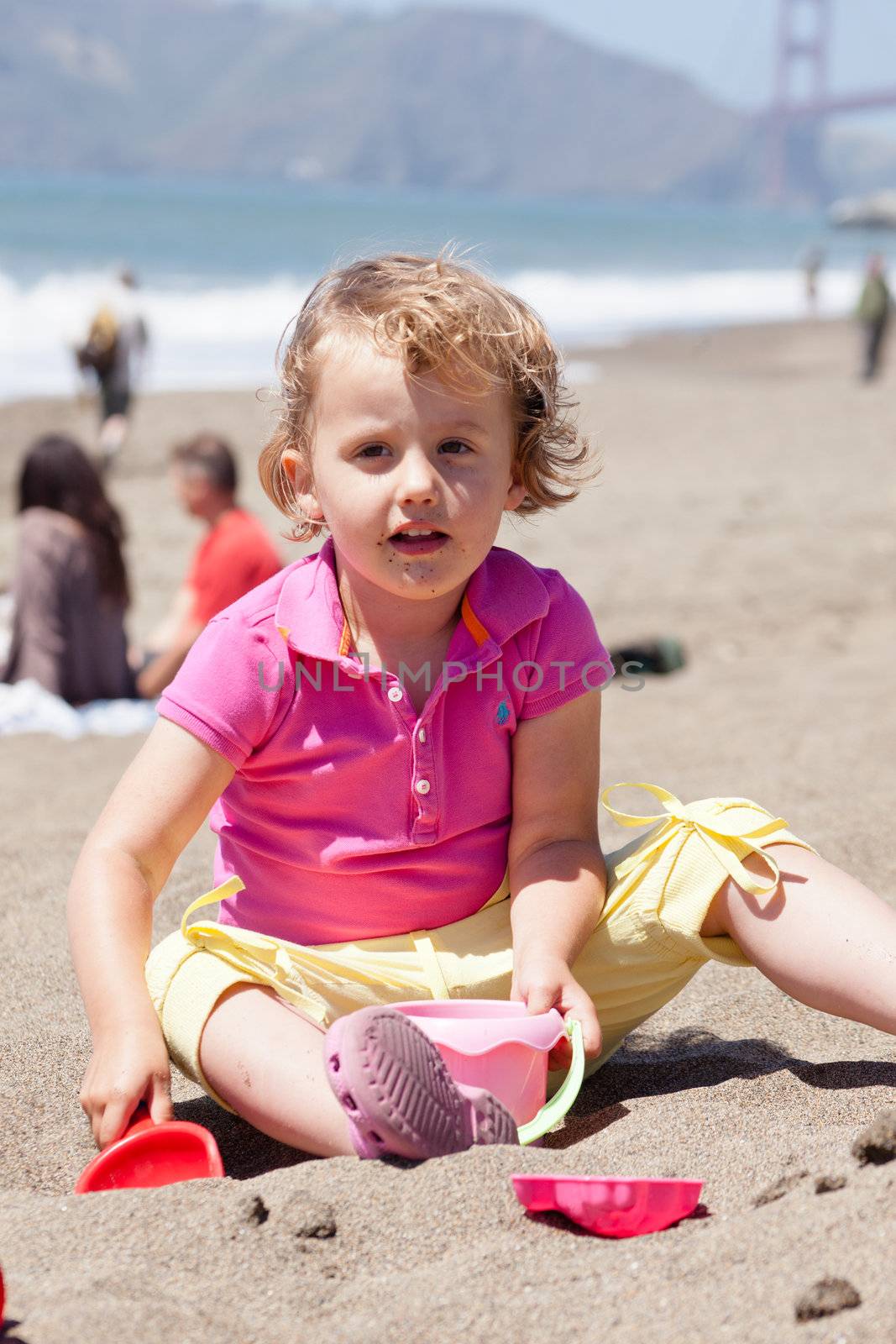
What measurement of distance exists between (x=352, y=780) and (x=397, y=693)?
14 cm

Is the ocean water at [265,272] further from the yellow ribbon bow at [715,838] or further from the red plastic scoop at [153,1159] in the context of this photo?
the red plastic scoop at [153,1159]

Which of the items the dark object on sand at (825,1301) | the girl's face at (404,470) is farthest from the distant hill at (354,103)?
the dark object on sand at (825,1301)

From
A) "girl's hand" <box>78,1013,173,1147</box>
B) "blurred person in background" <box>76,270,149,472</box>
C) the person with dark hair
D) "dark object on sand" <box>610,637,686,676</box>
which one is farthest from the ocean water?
the person with dark hair

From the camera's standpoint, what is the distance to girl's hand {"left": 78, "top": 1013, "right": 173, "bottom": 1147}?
6.06 ft

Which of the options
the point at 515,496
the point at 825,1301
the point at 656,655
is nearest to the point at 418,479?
the point at 515,496

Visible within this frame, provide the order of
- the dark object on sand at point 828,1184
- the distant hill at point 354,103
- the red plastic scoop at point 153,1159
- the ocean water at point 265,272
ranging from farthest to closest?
the distant hill at point 354,103 < the ocean water at point 265,272 < the red plastic scoop at point 153,1159 < the dark object on sand at point 828,1184

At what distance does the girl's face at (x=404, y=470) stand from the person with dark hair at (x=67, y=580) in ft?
11.3

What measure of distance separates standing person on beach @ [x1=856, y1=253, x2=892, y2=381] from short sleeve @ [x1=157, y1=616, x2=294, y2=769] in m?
16.2

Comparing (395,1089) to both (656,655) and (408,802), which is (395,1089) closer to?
(408,802)

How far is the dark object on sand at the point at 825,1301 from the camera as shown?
1.36 m

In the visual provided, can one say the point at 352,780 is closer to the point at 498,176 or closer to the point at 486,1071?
the point at 486,1071

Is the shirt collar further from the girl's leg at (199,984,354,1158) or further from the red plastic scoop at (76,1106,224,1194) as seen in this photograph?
the red plastic scoop at (76,1106,224,1194)

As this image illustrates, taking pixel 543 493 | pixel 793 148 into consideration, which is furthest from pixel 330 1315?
pixel 793 148

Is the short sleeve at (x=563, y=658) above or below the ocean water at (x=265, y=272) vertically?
below
